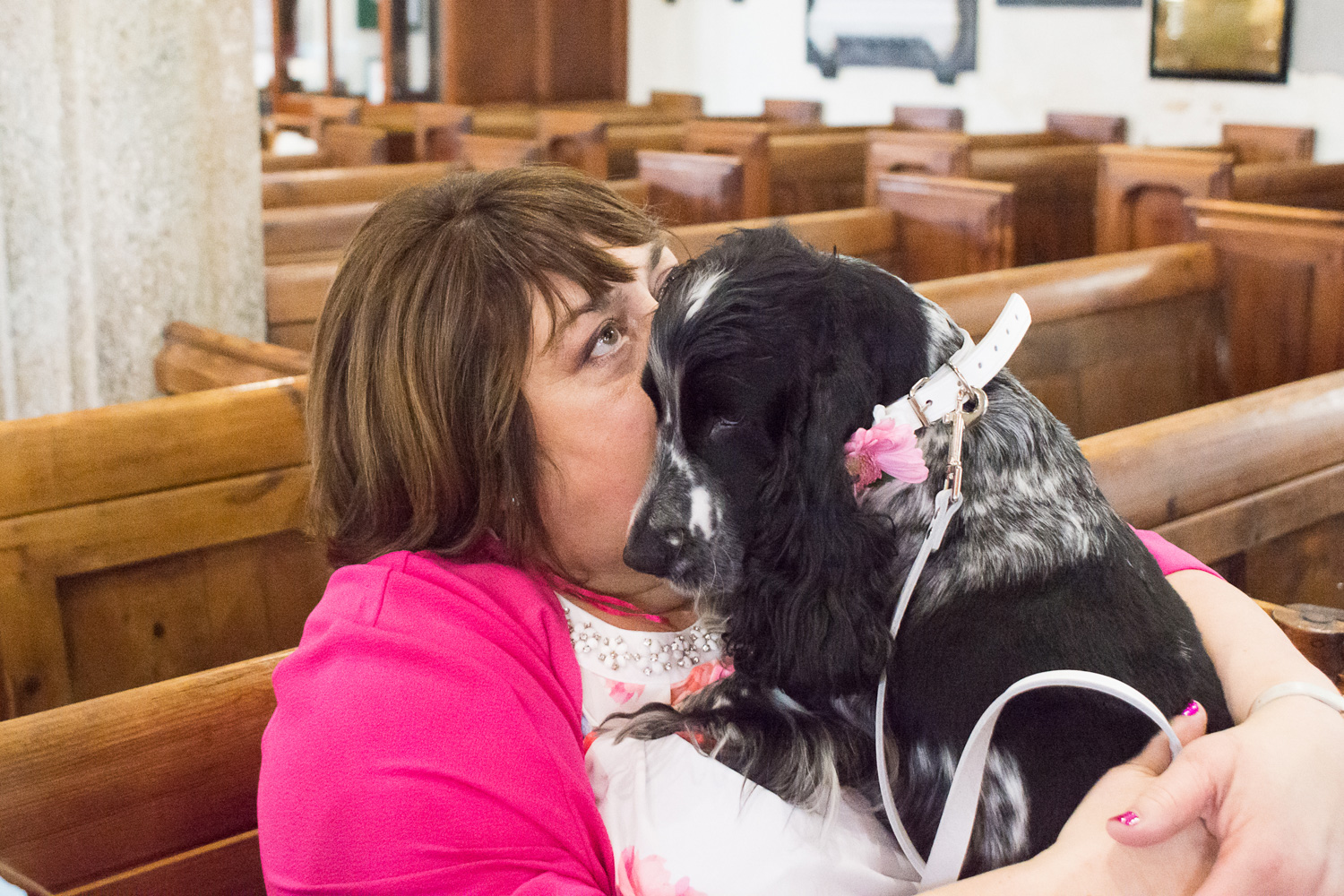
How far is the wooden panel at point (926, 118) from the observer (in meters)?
6.78

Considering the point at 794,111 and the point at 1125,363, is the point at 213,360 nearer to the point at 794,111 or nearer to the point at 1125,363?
the point at 1125,363

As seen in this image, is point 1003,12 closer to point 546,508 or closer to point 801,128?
point 801,128

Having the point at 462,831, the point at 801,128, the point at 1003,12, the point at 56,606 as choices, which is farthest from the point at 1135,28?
the point at 462,831

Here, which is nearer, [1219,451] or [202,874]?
[202,874]

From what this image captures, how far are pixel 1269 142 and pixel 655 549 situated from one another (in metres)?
5.59

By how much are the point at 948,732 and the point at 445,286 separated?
23.4 inches

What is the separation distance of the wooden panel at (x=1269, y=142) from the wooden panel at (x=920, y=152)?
179cm

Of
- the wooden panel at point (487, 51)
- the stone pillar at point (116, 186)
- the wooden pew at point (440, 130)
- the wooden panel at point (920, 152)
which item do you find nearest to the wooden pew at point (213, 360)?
the stone pillar at point (116, 186)

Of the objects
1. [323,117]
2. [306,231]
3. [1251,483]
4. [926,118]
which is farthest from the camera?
[323,117]

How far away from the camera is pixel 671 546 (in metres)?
1.13

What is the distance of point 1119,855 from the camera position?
0.89m

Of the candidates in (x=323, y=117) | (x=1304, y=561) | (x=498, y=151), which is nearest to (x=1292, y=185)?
(x=1304, y=561)

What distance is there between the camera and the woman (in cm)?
90

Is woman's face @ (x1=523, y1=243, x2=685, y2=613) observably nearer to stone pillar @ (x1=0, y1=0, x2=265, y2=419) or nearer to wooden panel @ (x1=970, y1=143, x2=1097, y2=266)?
stone pillar @ (x1=0, y1=0, x2=265, y2=419)
